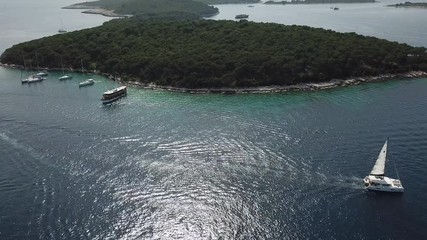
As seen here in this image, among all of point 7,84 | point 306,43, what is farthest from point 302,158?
point 7,84

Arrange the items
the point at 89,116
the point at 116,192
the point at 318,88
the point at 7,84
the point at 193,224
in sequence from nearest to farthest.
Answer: the point at 193,224 < the point at 116,192 < the point at 89,116 < the point at 318,88 < the point at 7,84

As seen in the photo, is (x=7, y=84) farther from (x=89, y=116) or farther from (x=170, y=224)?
(x=170, y=224)

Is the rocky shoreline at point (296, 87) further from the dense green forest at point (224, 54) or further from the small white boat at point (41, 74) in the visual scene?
the small white boat at point (41, 74)

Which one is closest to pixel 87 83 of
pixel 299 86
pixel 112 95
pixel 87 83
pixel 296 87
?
pixel 87 83

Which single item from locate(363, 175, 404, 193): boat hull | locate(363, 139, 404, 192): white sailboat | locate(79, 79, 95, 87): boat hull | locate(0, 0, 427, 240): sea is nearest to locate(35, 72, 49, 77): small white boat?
locate(79, 79, 95, 87): boat hull

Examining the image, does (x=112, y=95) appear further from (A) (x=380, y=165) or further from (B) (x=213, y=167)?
(A) (x=380, y=165)

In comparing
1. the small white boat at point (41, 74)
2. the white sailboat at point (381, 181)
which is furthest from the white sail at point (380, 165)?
the small white boat at point (41, 74)
